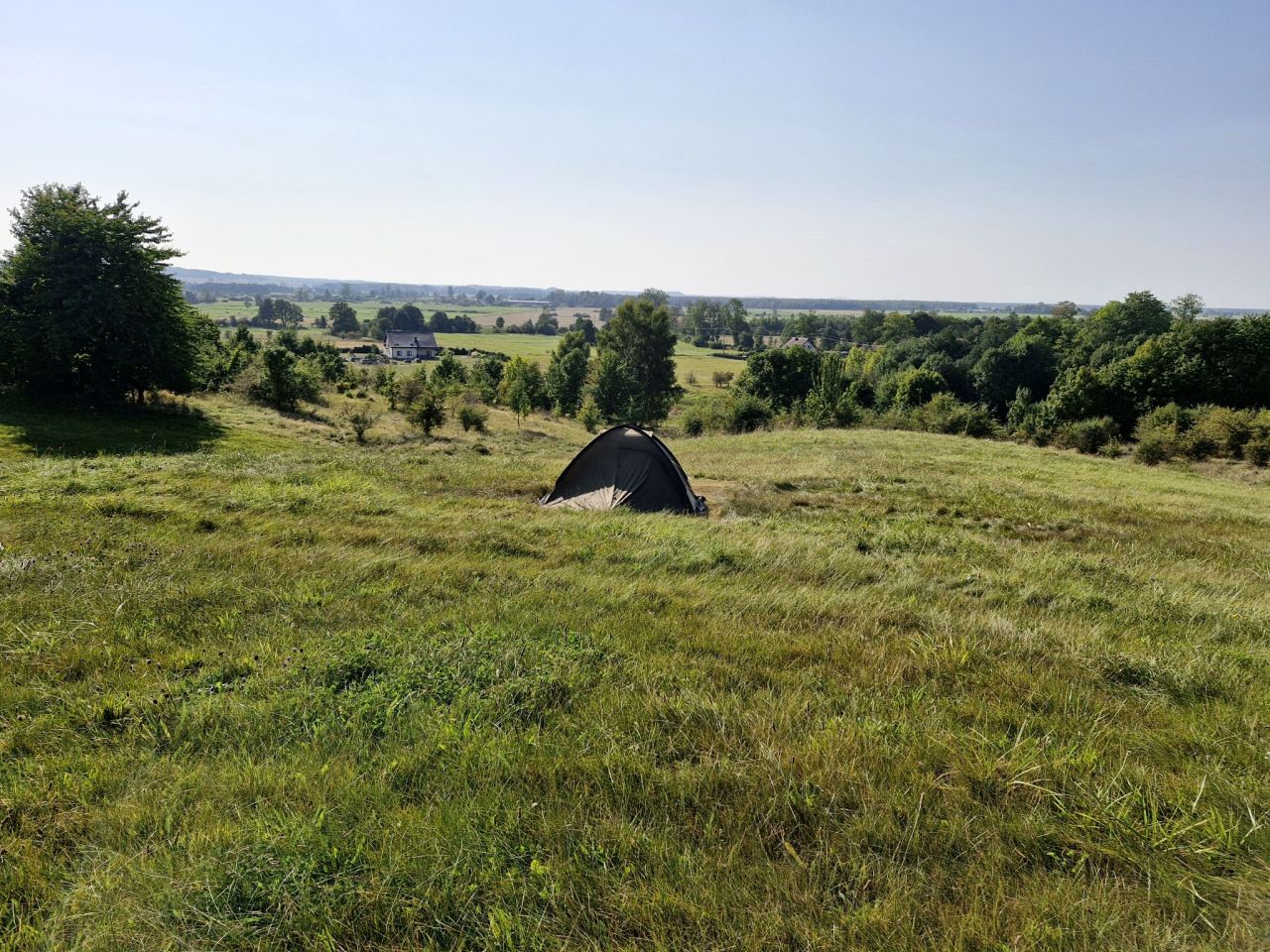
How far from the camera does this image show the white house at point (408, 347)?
118250 millimetres

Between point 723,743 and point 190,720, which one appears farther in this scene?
point 190,720

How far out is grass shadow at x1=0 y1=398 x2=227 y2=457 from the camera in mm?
21797

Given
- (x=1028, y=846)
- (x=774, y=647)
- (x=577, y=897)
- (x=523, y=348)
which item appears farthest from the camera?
(x=523, y=348)

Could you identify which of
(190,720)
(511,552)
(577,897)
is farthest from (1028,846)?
(511,552)

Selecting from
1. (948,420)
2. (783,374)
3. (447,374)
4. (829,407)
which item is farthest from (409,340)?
(948,420)

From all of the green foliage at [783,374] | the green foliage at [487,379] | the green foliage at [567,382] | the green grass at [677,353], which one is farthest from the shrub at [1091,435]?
the green grass at [677,353]

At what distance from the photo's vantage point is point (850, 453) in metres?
25.0

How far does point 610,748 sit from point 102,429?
31448 mm

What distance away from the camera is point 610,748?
130 inches

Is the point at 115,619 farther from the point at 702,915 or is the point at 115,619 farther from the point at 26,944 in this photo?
the point at 702,915

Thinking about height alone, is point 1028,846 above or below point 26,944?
above

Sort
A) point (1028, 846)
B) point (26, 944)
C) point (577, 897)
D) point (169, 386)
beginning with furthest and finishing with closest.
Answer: point (169, 386) < point (1028, 846) < point (577, 897) < point (26, 944)

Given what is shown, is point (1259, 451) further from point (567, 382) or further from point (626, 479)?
point (567, 382)

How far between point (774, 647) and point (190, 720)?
13.0 ft
